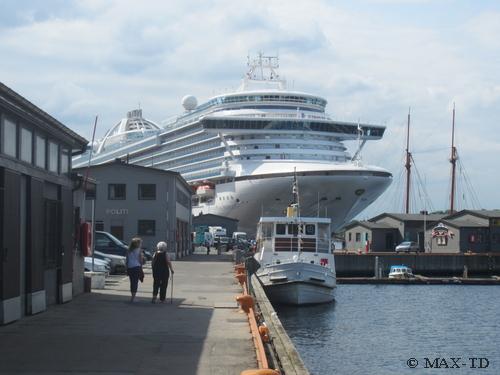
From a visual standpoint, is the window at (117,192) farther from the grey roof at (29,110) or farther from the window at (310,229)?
the grey roof at (29,110)

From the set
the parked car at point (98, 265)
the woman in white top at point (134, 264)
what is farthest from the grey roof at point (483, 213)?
the woman in white top at point (134, 264)

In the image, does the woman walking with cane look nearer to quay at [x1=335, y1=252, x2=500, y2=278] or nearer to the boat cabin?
the boat cabin

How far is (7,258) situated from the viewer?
42.2 ft

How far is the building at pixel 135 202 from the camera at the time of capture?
151 ft

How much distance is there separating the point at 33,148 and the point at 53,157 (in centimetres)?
175

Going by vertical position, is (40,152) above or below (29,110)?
below

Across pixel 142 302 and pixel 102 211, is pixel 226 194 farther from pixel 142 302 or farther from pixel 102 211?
pixel 142 302

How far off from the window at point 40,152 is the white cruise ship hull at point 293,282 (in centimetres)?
1613

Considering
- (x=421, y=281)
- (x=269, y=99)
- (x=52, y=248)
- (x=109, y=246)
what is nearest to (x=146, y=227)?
(x=109, y=246)

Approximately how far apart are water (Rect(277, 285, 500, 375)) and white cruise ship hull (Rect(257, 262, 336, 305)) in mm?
444

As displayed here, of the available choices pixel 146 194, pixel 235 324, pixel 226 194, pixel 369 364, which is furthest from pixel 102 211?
pixel 235 324

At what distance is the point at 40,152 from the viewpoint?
15508mm

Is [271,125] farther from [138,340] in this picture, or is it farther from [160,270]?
[138,340]

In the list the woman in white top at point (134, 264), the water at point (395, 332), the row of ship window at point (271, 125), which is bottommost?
the water at point (395, 332)
